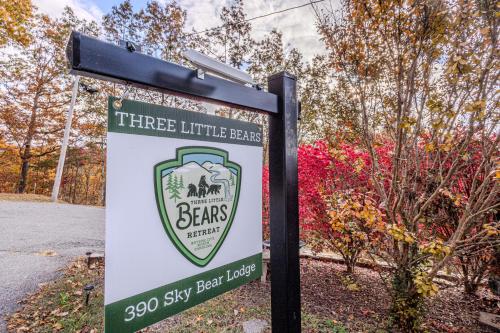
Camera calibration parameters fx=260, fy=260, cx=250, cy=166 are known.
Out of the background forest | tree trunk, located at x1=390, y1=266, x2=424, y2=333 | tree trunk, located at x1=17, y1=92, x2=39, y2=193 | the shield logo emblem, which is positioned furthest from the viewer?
tree trunk, located at x1=17, y1=92, x2=39, y2=193

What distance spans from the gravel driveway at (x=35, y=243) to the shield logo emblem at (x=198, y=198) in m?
3.46

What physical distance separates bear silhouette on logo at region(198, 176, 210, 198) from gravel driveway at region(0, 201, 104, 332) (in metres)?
3.56

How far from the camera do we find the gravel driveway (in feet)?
13.0

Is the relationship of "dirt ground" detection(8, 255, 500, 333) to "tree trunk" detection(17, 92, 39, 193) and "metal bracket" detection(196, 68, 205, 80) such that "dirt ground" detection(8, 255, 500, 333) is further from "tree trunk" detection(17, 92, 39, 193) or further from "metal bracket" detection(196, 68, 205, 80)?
"tree trunk" detection(17, 92, 39, 193)

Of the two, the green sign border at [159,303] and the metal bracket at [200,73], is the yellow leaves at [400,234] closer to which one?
the green sign border at [159,303]

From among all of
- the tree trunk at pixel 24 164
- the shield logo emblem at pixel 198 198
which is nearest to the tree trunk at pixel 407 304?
the shield logo emblem at pixel 198 198

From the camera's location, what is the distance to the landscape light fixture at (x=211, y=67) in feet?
3.51

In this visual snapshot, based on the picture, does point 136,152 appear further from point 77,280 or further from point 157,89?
point 77,280

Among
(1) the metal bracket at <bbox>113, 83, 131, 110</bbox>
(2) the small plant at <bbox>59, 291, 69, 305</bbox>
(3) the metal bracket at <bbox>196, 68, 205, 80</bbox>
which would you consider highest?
(3) the metal bracket at <bbox>196, 68, 205, 80</bbox>

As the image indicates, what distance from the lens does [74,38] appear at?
82cm

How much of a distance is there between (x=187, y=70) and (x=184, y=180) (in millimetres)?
461

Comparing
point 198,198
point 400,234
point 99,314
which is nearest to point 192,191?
point 198,198

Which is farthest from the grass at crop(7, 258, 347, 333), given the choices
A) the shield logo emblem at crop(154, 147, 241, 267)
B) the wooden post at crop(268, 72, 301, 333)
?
the shield logo emblem at crop(154, 147, 241, 267)

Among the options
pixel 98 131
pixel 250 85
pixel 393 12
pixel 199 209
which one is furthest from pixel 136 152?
pixel 98 131
